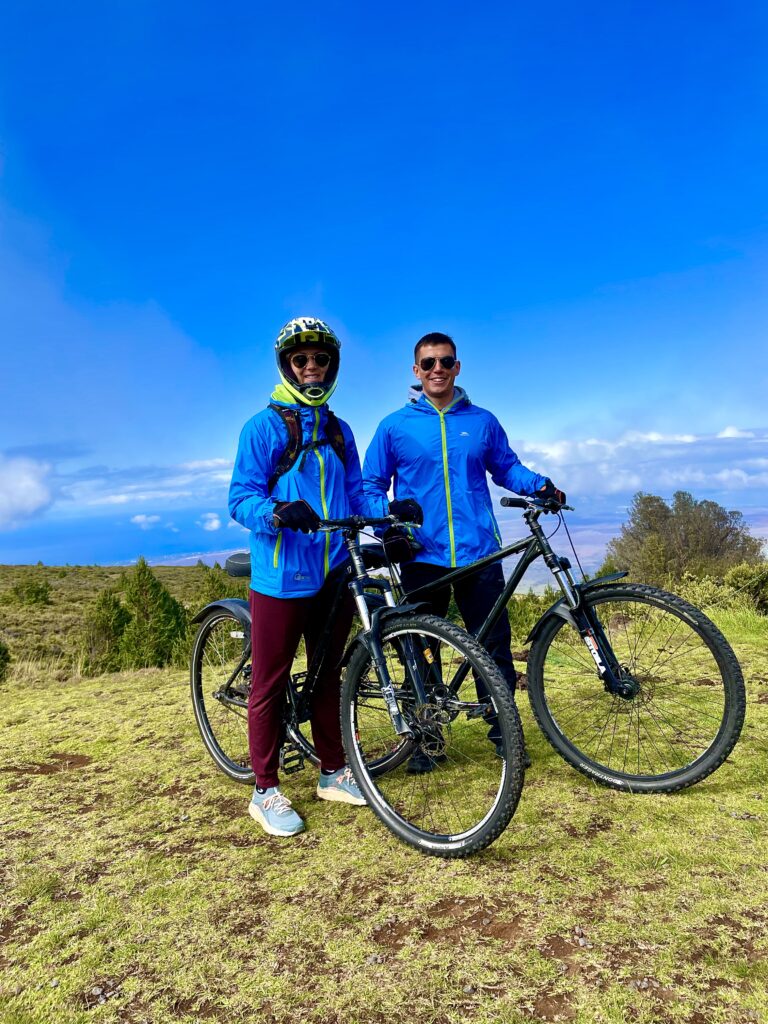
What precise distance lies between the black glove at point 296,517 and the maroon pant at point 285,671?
0.52 metres

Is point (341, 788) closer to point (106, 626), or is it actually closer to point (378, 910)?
point (378, 910)

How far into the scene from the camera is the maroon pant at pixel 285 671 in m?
3.42

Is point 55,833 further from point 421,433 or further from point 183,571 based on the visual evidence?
point 183,571

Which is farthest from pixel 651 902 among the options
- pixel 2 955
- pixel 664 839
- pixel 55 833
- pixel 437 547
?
pixel 55 833

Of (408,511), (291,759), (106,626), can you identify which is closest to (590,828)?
(291,759)

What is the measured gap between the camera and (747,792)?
328 cm

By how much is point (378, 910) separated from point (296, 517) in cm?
173

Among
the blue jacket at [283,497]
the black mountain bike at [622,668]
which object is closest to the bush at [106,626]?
the blue jacket at [283,497]

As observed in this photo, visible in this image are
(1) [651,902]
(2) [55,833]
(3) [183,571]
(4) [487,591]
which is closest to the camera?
(1) [651,902]

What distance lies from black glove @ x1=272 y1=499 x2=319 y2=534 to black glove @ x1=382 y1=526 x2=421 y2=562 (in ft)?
2.29

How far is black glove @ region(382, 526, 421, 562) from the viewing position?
12.1ft

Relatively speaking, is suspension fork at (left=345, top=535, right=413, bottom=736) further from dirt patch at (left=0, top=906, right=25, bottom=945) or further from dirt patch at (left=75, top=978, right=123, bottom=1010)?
dirt patch at (left=0, top=906, right=25, bottom=945)

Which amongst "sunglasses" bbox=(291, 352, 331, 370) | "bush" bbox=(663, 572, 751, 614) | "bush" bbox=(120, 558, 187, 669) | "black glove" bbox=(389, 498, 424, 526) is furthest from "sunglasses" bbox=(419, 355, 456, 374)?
"bush" bbox=(120, 558, 187, 669)

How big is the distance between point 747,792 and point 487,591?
174 centimetres
